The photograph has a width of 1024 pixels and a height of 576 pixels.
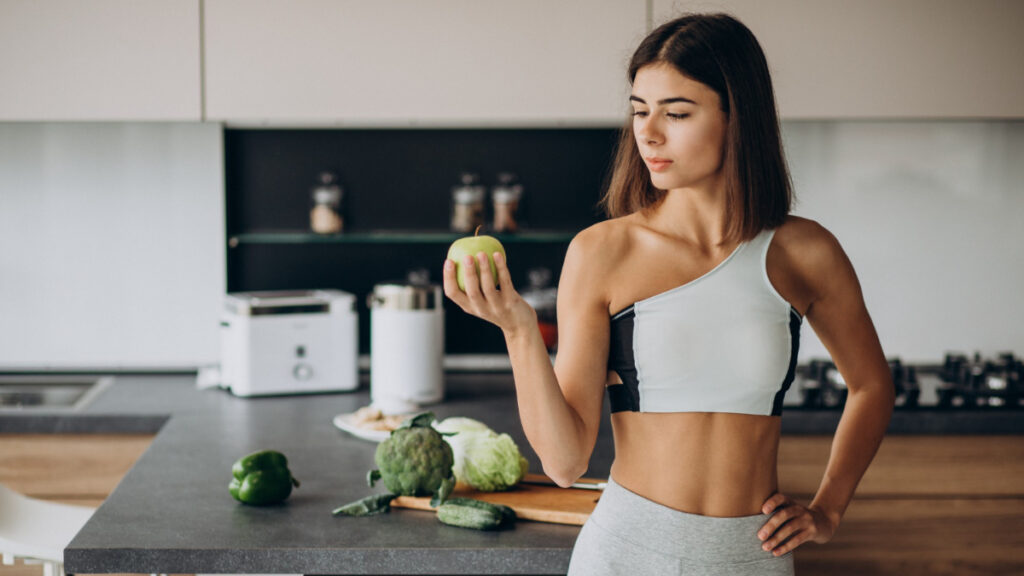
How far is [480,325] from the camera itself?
3.04 meters

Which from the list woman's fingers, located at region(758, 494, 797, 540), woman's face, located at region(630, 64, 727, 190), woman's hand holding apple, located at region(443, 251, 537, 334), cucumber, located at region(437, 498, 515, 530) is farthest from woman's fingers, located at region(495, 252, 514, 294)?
cucumber, located at region(437, 498, 515, 530)

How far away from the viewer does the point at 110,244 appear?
299 centimetres

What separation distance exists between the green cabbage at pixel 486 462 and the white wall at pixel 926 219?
164 cm

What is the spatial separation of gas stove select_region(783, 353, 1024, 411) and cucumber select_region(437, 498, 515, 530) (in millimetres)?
1183

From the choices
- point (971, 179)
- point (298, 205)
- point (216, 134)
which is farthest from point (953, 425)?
point (216, 134)

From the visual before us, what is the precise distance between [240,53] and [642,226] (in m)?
1.70

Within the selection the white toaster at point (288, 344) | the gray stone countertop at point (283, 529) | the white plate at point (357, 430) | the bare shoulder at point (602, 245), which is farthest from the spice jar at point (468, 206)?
the bare shoulder at point (602, 245)

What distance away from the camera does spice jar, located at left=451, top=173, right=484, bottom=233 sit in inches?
114

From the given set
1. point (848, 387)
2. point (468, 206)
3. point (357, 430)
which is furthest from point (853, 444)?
point (468, 206)

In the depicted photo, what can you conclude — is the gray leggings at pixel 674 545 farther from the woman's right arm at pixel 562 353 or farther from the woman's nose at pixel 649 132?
the woman's nose at pixel 649 132

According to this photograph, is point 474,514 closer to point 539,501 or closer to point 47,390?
point 539,501

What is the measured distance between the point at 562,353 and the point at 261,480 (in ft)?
2.18

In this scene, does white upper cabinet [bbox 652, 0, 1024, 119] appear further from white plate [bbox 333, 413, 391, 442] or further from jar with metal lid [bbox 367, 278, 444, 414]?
white plate [bbox 333, 413, 391, 442]

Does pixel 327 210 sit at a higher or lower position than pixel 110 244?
higher
